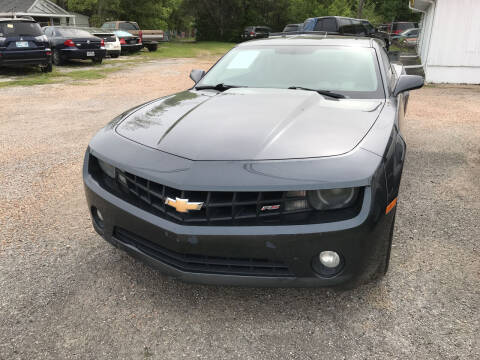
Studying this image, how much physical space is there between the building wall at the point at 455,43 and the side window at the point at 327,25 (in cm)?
412

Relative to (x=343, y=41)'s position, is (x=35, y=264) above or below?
below

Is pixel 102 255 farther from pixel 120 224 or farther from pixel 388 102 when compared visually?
pixel 388 102

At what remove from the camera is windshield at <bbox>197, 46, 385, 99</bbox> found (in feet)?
10.5

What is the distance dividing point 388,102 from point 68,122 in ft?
19.2

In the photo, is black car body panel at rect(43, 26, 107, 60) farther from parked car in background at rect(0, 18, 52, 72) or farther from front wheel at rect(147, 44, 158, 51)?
front wheel at rect(147, 44, 158, 51)

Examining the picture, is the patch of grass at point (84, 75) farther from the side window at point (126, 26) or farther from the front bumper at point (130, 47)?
the side window at point (126, 26)

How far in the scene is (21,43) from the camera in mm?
12195

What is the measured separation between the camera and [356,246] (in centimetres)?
195

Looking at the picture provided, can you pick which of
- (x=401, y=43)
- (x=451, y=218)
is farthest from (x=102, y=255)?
(x=401, y=43)

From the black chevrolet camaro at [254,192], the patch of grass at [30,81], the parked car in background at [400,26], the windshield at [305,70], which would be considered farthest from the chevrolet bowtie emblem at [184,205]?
the parked car in background at [400,26]

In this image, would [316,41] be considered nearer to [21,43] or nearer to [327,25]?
[21,43]

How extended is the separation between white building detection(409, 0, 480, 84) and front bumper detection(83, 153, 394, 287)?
1074 centimetres

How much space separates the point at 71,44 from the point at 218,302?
1568cm

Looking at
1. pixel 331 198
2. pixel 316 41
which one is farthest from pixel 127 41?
pixel 331 198
